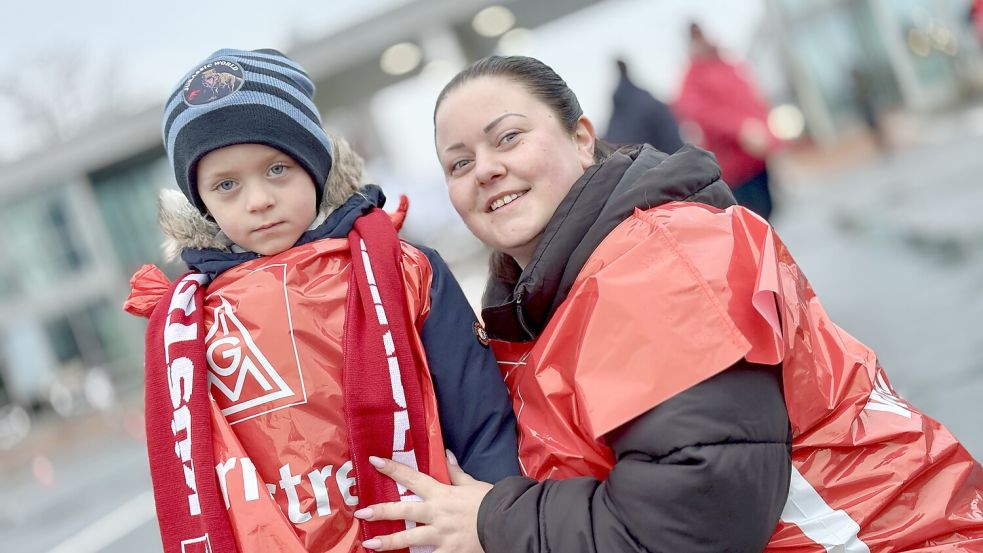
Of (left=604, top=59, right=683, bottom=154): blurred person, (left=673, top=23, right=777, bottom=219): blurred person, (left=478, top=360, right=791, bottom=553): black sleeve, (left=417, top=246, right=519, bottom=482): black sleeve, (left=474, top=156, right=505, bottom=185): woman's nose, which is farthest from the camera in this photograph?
(left=673, top=23, right=777, bottom=219): blurred person

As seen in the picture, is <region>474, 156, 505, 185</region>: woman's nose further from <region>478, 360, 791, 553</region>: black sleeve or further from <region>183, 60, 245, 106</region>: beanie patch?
<region>478, 360, 791, 553</region>: black sleeve

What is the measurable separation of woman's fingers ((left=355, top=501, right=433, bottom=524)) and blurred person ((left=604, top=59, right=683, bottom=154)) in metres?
4.02

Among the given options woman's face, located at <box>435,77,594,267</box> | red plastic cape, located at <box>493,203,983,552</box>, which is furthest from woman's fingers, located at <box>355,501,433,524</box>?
woman's face, located at <box>435,77,594,267</box>

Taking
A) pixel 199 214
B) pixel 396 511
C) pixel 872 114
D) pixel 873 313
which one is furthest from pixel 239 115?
pixel 872 114

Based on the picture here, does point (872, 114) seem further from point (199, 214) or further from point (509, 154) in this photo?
point (199, 214)

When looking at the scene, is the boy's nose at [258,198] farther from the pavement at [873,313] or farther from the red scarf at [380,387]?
the pavement at [873,313]

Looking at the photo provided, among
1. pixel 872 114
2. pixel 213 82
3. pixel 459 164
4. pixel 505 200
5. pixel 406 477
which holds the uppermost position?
pixel 213 82

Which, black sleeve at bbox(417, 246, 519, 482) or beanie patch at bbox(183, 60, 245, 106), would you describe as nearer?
black sleeve at bbox(417, 246, 519, 482)

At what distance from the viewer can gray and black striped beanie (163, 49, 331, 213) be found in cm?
208

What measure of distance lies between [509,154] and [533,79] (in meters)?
0.19

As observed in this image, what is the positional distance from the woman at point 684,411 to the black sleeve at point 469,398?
44mm

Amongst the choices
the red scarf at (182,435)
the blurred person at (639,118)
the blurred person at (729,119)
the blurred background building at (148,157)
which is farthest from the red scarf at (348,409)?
the blurred background building at (148,157)

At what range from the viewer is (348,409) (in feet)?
6.11

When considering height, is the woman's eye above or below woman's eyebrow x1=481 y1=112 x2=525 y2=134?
below
